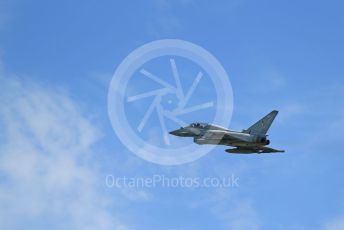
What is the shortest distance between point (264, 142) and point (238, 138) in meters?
4.82

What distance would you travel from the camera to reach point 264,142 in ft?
656

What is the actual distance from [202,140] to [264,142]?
11379 mm

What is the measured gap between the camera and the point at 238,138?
199875 mm

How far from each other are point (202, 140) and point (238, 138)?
6.62m

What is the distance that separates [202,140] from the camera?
199500 mm
